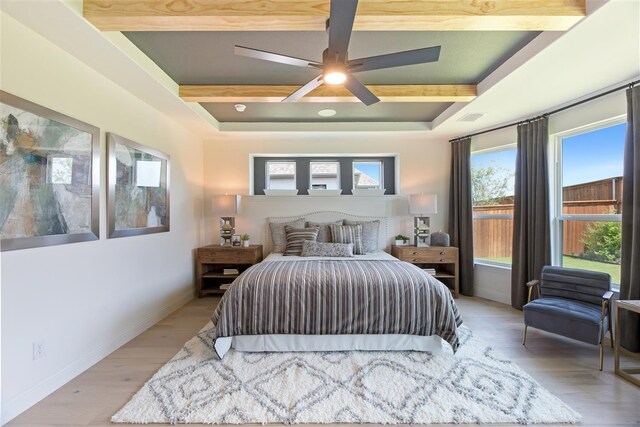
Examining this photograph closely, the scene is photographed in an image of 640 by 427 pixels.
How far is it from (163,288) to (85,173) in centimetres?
172

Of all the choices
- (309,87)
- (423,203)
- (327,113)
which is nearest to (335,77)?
(309,87)

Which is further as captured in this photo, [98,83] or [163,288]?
[163,288]

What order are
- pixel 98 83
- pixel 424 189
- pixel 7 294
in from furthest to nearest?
pixel 424 189
pixel 98 83
pixel 7 294

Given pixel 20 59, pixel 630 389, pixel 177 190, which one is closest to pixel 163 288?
pixel 177 190

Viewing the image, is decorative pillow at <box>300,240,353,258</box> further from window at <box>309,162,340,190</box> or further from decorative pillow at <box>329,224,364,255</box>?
window at <box>309,162,340,190</box>

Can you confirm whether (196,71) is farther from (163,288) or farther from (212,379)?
(212,379)

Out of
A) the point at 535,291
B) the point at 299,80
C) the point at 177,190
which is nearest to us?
the point at 299,80

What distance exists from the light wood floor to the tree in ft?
5.95

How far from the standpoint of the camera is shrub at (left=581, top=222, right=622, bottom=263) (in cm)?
293

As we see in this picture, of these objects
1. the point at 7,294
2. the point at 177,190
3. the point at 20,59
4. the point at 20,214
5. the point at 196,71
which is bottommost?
the point at 7,294

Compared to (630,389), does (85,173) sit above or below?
above

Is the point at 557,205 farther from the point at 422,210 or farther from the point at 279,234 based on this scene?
the point at 279,234

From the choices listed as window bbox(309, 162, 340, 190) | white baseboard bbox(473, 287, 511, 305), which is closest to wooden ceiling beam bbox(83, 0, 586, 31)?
window bbox(309, 162, 340, 190)

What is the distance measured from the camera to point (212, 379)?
7.00 feet
